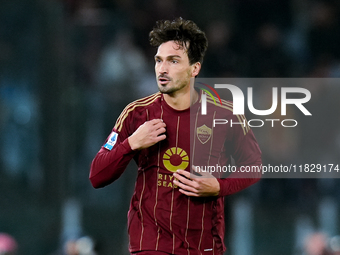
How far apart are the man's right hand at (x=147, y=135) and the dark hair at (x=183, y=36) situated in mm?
510

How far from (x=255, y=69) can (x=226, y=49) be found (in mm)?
459

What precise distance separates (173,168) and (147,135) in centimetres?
29

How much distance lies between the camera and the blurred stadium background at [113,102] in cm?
525

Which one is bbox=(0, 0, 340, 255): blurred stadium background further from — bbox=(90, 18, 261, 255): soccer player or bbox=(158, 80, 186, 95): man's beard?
bbox=(158, 80, 186, 95): man's beard

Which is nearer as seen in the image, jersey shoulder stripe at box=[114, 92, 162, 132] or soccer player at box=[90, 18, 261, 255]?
soccer player at box=[90, 18, 261, 255]

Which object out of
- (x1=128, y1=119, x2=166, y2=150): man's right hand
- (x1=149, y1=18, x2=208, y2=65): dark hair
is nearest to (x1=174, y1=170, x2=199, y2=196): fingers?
(x1=128, y1=119, x2=166, y2=150): man's right hand

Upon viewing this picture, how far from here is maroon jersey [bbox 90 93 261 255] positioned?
2.82 m

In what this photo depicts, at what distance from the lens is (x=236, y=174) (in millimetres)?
2994

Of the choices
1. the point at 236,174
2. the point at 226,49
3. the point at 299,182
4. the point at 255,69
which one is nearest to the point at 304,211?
the point at 299,182

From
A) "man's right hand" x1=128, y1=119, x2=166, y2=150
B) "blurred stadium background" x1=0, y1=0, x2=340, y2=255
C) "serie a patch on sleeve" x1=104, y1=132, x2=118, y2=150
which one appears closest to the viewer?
"man's right hand" x1=128, y1=119, x2=166, y2=150

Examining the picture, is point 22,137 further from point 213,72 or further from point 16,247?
point 213,72

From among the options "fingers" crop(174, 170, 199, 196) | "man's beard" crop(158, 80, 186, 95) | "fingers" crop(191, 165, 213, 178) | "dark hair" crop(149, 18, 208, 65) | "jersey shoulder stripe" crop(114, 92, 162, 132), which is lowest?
"fingers" crop(174, 170, 199, 196)

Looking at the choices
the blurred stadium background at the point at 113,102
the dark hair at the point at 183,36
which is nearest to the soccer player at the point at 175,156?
the dark hair at the point at 183,36

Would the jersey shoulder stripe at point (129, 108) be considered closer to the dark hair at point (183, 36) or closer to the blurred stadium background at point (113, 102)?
the dark hair at point (183, 36)
